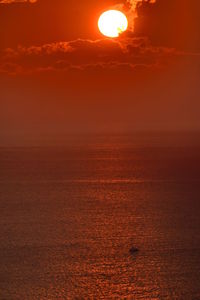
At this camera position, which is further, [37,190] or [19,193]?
[37,190]

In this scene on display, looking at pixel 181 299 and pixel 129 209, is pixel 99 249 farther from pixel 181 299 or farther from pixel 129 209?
pixel 129 209

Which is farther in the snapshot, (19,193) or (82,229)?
(19,193)

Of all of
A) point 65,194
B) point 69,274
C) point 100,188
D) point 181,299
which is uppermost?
point 100,188

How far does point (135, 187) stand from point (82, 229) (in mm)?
15931

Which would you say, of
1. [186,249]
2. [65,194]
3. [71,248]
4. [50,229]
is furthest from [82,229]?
[65,194]

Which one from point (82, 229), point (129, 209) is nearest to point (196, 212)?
point (129, 209)

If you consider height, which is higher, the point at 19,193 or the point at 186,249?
the point at 19,193

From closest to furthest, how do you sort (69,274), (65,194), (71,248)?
(69,274), (71,248), (65,194)

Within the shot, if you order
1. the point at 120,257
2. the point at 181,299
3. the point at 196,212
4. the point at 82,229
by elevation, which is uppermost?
the point at 196,212

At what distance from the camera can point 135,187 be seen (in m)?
33.8

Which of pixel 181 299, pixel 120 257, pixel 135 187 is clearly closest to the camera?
pixel 181 299

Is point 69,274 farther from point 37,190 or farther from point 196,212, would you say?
point 37,190

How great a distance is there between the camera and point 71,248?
15281mm

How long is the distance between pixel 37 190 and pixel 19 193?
2.01 m
